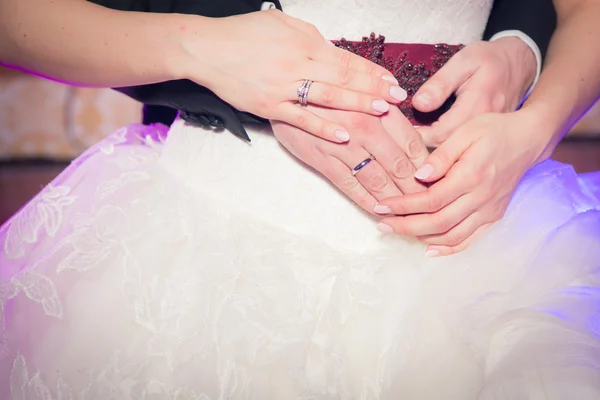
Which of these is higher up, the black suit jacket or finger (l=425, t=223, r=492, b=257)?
the black suit jacket

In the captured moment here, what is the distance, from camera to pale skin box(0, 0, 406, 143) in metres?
0.71

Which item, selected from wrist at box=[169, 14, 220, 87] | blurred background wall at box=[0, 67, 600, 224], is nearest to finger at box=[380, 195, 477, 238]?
wrist at box=[169, 14, 220, 87]

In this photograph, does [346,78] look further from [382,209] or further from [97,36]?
[97,36]

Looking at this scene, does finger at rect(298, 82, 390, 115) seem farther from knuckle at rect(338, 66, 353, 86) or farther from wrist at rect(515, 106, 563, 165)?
wrist at rect(515, 106, 563, 165)

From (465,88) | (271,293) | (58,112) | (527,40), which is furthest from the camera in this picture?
(58,112)

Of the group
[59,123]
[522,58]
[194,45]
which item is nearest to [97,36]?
[194,45]

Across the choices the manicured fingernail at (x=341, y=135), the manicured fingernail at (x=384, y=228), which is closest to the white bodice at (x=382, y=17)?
the manicured fingernail at (x=341, y=135)

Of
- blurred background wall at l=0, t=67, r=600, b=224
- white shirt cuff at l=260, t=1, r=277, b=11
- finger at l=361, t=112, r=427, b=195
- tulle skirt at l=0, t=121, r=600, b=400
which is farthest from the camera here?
blurred background wall at l=0, t=67, r=600, b=224

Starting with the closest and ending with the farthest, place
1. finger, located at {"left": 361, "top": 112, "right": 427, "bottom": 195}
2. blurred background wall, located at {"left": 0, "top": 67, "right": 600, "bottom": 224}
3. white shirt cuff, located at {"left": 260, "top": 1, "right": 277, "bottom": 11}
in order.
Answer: finger, located at {"left": 361, "top": 112, "right": 427, "bottom": 195}
white shirt cuff, located at {"left": 260, "top": 1, "right": 277, "bottom": 11}
blurred background wall, located at {"left": 0, "top": 67, "right": 600, "bottom": 224}

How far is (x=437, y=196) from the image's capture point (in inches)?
27.6

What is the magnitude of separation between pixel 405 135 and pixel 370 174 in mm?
75

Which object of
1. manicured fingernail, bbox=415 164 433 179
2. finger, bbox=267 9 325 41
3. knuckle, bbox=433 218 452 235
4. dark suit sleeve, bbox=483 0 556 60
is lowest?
knuckle, bbox=433 218 452 235

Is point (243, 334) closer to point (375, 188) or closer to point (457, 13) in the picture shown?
point (375, 188)

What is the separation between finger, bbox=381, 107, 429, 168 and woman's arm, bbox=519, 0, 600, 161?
0.18 metres
